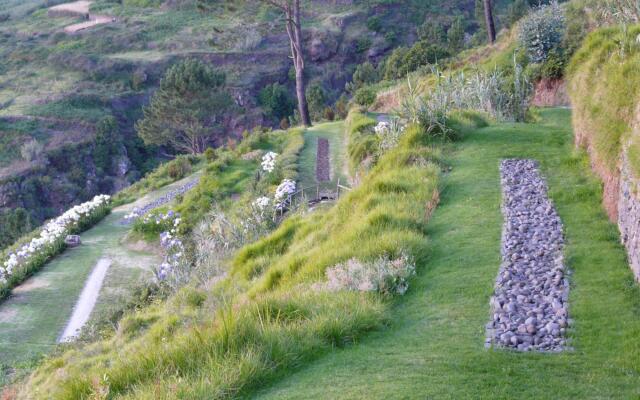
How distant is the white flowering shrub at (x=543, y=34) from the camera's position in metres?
19.2

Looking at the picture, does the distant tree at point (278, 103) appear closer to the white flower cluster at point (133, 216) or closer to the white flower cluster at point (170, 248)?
the white flower cluster at point (133, 216)

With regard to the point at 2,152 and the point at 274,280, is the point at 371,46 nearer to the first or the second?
the point at 2,152

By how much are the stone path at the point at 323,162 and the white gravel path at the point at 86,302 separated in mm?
5559

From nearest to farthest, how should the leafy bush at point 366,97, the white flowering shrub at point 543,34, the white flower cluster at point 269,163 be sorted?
the white flower cluster at point 269,163 → the white flowering shrub at point 543,34 → the leafy bush at point 366,97

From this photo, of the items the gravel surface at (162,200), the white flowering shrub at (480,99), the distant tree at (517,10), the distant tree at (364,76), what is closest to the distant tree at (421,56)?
the distant tree at (364,76)

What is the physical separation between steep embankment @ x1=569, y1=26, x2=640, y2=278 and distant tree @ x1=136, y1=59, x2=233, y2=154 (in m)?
30.2

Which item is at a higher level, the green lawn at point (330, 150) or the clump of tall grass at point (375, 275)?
the clump of tall grass at point (375, 275)

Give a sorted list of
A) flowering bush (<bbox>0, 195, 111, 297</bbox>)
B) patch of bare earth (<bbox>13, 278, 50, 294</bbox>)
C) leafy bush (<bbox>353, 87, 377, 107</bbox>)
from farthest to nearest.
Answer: leafy bush (<bbox>353, 87, 377, 107</bbox>), flowering bush (<bbox>0, 195, 111, 297</bbox>), patch of bare earth (<bbox>13, 278, 50, 294</bbox>)

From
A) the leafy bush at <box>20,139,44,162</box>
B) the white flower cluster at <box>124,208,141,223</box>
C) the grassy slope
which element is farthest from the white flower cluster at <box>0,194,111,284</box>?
the leafy bush at <box>20,139,44,162</box>

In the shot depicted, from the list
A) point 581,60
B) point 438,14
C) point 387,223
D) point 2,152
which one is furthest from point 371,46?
point 387,223

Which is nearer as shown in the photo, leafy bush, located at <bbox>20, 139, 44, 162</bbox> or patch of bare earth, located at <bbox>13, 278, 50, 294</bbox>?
patch of bare earth, located at <bbox>13, 278, 50, 294</bbox>

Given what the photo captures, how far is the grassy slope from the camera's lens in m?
4.82

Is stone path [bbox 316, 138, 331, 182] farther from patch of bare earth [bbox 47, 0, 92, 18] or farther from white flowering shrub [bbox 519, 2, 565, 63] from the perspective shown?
patch of bare earth [bbox 47, 0, 92, 18]

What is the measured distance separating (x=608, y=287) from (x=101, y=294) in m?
10.6
